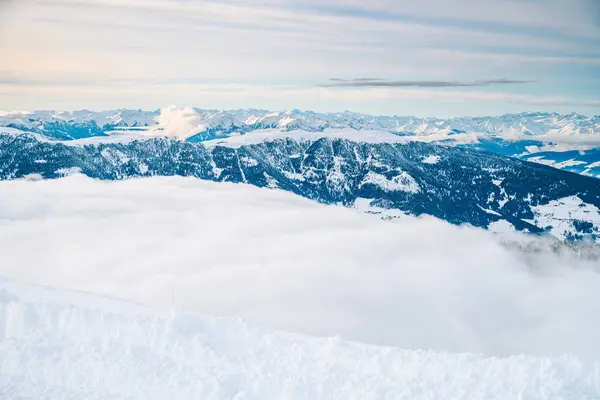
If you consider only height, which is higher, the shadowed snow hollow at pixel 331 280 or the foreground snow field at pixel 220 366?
the foreground snow field at pixel 220 366

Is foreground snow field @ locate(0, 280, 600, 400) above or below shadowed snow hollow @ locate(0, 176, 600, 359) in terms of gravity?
above

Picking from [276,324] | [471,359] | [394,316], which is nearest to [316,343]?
[471,359]

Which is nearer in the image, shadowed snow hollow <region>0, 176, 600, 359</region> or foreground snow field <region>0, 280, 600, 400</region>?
foreground snow field <region>0, 280, 600, 400</region>

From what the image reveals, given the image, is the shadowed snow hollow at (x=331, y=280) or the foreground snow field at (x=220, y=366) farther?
the shadowed snow hollow at (x=331, y=280)

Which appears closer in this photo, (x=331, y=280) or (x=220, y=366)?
(x=220, y=366)

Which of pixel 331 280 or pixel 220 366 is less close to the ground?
pixel 220 366
